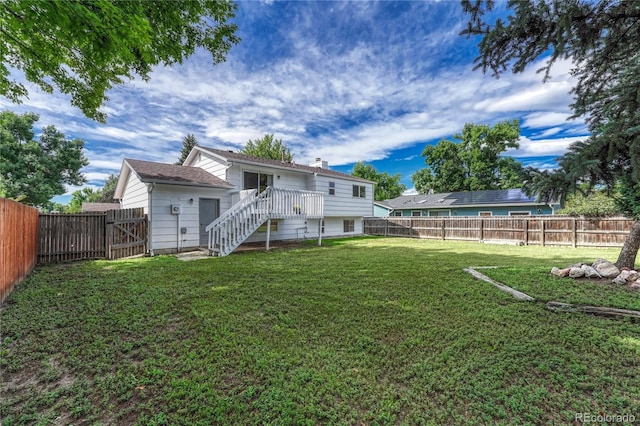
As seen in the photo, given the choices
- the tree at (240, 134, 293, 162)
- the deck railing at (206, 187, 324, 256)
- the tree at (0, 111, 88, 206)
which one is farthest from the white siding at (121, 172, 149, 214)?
the tree at (240, 134, 293, 162)

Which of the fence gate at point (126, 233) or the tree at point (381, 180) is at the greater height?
the tree at point (381, 180)

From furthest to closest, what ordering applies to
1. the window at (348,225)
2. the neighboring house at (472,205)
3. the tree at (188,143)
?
the tree at (188,143), the neighboring house at (472,205), the window at (348,225)

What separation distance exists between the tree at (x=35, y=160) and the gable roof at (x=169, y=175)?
39.7 feet

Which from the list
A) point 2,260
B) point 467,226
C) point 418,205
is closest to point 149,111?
point 2,260

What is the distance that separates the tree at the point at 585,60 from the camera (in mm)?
3994

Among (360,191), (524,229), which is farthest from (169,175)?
(524,229)

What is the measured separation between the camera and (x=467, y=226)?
50.3 feet

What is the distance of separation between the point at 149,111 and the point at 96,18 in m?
11.6

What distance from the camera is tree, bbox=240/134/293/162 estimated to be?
1242 inches

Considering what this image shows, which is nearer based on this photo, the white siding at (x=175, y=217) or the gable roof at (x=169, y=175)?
the gable roof at (x=169, y=175)

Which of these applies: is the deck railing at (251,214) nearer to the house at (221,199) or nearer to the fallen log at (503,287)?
the house at (221,199)

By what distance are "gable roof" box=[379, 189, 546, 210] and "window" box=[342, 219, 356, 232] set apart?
1051 cm

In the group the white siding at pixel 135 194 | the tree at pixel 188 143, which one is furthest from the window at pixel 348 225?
the tree at pixel 188 143

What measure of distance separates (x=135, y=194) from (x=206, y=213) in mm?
3435
